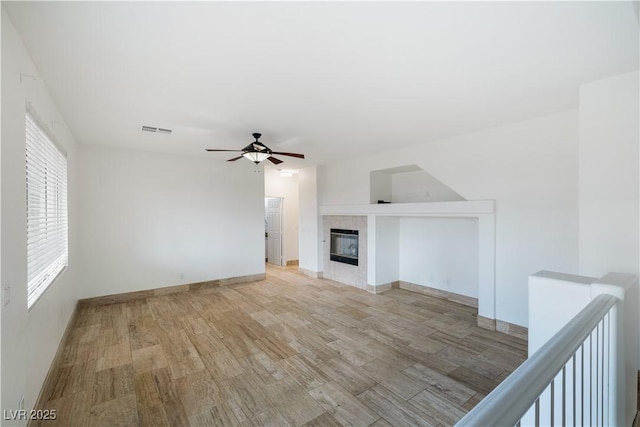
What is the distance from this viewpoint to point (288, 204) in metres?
8.55

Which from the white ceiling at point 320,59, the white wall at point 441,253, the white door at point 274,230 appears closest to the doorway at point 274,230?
the white door at point 274,230

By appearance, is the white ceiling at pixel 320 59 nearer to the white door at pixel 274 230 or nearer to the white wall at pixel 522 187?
the white wall at pixel 522 187

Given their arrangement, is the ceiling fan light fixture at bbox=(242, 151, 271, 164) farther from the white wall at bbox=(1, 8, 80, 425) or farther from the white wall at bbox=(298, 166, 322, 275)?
the white wall at bbox=(298, 166, 322, 275)

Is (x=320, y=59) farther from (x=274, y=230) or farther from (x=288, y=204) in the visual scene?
(x=274, y=230)

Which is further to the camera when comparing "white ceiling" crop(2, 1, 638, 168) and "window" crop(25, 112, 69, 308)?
"window" crop(25, 112, 69, 308)

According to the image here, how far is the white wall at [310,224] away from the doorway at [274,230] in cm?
131

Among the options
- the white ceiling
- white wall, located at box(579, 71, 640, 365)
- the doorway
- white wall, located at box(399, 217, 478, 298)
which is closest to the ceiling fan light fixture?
the white ceiling

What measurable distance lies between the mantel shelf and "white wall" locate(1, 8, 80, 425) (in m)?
4.70

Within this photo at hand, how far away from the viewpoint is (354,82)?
256 centimetres

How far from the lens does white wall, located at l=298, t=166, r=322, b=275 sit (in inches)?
269

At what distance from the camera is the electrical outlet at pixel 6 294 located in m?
1.60

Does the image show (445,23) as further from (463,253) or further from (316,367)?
(463,253)

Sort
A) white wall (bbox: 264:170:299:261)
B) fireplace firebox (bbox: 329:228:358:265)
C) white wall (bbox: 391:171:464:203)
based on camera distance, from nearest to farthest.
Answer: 1. white wall (bbox: 391:171:464:203)
2. fireplace firebox (bbox: 329:228:358:265)
3. white wall (bbox: 264:170:299:261)

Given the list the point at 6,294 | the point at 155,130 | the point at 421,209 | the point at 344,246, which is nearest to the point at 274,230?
the point at 344,246
